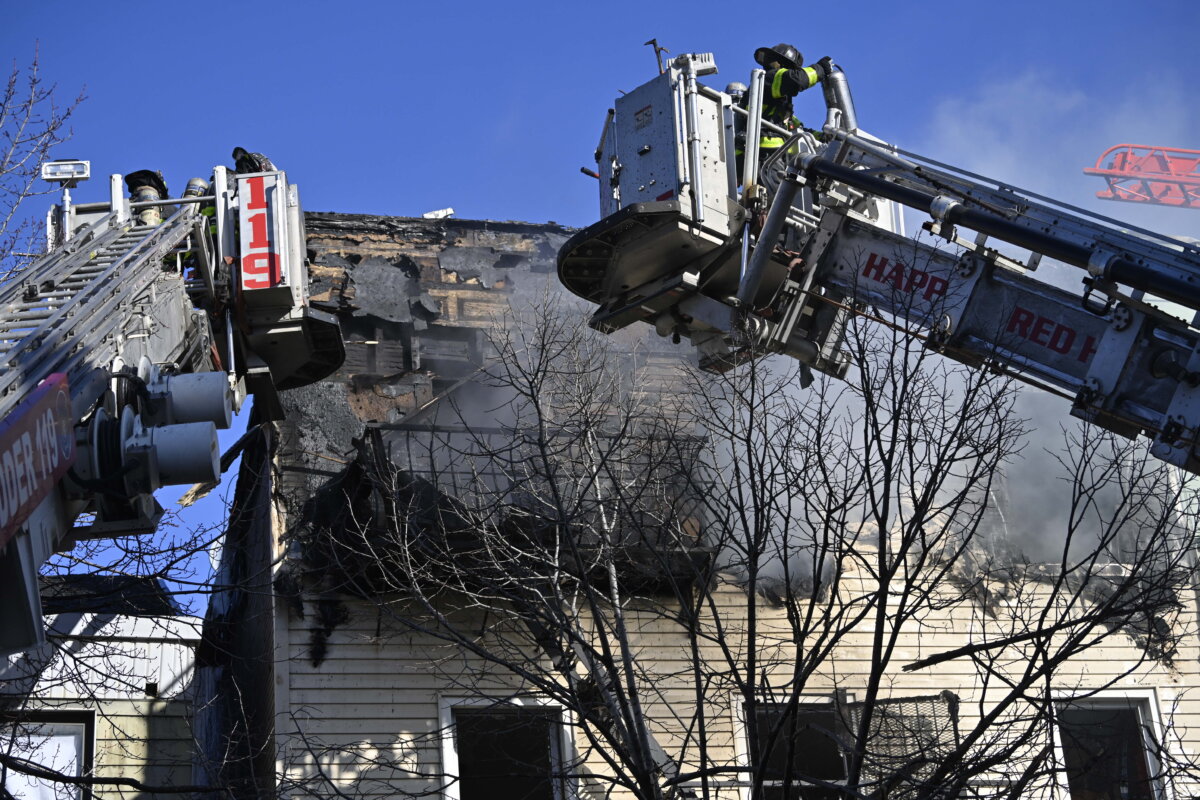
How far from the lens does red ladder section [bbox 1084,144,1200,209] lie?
53.8 meters

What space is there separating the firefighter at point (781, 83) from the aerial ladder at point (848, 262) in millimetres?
133

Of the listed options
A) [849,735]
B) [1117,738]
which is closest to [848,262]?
[849,735]

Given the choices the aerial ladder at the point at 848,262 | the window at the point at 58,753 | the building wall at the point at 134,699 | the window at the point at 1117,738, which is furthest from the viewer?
the building wall at the point at 134,699

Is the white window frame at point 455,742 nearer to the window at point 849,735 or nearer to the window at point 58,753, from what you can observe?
the window at point 849,735

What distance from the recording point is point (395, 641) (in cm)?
1212

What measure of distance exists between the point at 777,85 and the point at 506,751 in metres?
6.07

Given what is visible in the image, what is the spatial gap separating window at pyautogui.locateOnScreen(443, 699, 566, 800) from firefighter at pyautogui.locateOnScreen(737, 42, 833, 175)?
4597 millimetres

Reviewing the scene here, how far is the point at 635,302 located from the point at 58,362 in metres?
4.78

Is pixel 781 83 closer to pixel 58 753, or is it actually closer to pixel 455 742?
pixel 455 742

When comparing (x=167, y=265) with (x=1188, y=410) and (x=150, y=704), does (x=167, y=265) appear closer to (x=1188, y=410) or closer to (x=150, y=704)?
(x=150, y=704)

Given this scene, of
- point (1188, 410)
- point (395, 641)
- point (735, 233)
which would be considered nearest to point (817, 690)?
point (395, 641)

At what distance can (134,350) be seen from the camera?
805 centimetres

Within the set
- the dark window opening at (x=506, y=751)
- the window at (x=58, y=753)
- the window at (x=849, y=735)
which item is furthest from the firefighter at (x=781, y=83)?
the window at (x=58, y=753)

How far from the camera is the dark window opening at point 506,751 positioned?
11844 millimetres
